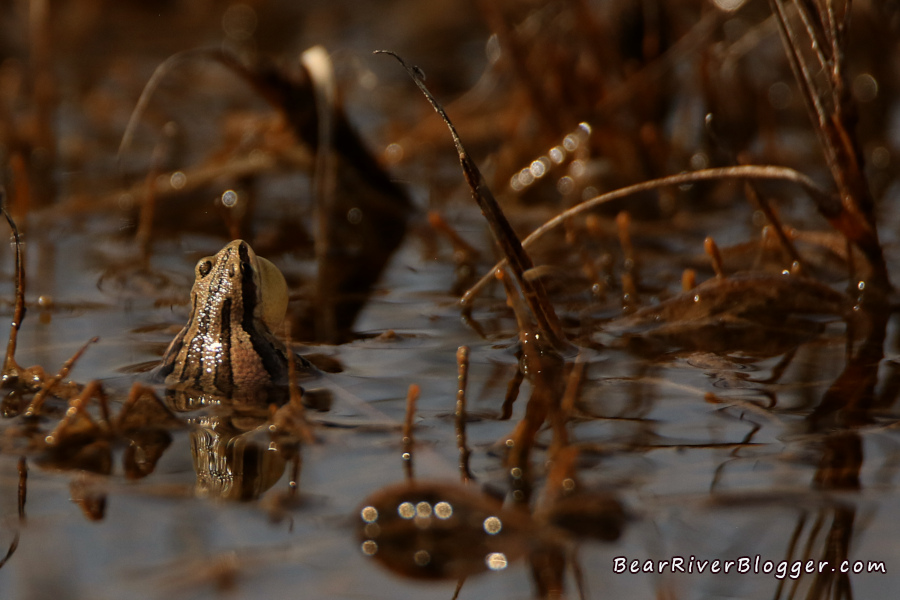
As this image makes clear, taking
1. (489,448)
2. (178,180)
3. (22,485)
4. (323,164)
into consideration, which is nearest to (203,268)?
(22,485)

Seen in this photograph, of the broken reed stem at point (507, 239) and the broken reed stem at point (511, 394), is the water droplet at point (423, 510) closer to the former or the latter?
the broken reed stem at point (511, 394)

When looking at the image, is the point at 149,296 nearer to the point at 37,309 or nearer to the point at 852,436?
the point at 37,309

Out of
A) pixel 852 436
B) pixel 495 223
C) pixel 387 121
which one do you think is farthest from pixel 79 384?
pixel 387 121

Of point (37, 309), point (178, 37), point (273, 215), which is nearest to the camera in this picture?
point (37, 309)

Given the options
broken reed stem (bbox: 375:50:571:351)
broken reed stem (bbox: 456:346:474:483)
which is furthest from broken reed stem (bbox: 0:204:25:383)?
broken reed stem (bbox: 456:346:474:483)

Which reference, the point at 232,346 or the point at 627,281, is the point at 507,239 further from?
the point at 627,281

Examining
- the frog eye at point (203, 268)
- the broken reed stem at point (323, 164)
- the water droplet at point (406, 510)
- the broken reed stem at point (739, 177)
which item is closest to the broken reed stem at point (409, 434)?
the water droplet at point (406, 510)

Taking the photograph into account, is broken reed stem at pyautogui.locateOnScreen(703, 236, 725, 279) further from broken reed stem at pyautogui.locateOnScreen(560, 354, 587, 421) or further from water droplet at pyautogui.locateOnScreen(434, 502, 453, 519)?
water droplet at pyautogui.locateOnScreen(434, 502, 453, 519)
